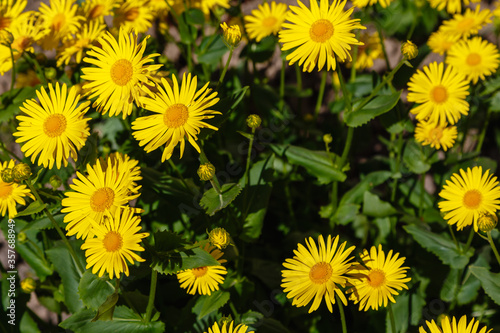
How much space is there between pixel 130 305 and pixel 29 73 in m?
1.51

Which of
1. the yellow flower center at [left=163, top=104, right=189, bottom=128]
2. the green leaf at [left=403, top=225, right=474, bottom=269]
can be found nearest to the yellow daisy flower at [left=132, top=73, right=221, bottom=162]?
the yellow flower center at [left=163, top=104, right=189, bottom=128]

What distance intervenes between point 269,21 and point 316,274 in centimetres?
169

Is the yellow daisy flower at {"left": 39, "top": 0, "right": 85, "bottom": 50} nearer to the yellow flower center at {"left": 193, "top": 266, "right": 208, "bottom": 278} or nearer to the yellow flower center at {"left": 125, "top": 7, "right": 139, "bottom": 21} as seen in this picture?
the yellow flower center at {"left": 125, "top": 7, "right": 139, "bottom": 21}

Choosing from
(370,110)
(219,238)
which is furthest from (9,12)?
(370,110)

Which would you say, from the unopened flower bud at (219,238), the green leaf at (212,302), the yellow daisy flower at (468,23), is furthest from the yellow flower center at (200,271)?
the yellow daisy flower at (468,23)

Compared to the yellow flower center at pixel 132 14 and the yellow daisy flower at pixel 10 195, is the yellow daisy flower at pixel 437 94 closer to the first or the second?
the yellow flower center at pixel 132 14

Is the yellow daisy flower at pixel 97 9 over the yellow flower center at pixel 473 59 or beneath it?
beneath

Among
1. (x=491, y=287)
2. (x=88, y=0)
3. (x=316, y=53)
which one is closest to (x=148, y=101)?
(x=316, y=53)

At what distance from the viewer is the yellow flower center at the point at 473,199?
85.2 inches

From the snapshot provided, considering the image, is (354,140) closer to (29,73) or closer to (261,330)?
(261,330)

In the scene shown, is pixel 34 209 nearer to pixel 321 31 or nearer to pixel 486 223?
pixel 321 31

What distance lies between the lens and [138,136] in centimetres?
195

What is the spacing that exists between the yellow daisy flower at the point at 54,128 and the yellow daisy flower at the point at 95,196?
0.14m

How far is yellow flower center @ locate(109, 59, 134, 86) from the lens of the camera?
2.02 meters
